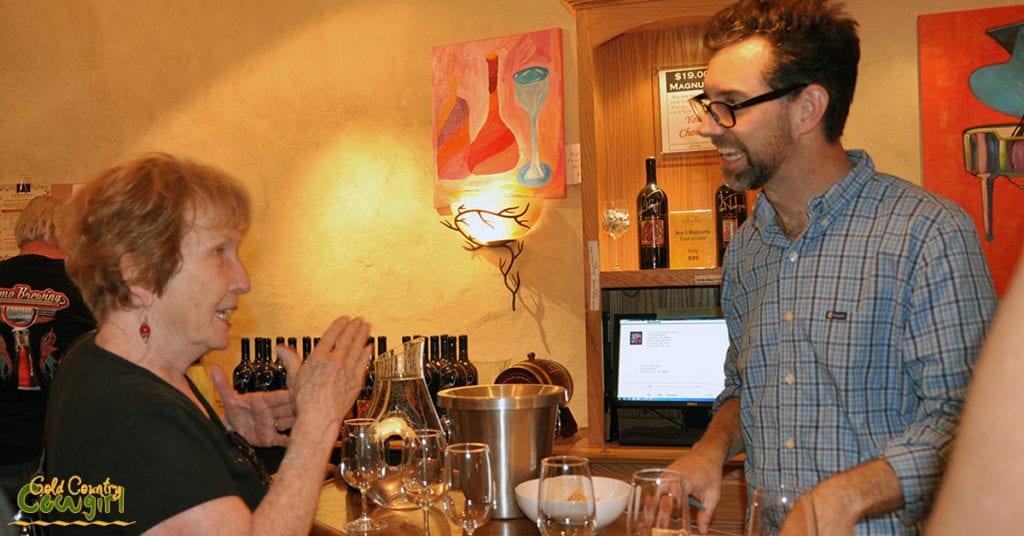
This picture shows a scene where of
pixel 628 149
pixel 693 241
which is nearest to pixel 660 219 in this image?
pixel 693 241

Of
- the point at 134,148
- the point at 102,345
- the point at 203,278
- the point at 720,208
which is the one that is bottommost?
the point at 102,345

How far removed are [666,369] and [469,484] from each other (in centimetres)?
175

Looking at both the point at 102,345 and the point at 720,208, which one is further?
the point at 720,208

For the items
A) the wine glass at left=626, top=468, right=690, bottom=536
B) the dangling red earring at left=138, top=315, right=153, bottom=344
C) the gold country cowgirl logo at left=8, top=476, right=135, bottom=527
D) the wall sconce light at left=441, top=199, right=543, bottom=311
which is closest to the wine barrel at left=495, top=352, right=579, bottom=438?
the wall sconce light at left=441, top=199, right=543, bottom=311

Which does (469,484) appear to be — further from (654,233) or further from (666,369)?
(654,233)

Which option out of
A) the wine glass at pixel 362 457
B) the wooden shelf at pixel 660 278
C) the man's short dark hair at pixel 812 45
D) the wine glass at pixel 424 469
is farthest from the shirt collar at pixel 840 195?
Answer: the wooden shelf at pixel 660 278

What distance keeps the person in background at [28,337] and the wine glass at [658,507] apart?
9.69 ft

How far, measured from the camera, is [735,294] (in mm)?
2053

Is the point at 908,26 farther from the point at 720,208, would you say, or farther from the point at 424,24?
the point at 424,24

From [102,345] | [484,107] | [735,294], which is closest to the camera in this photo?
[102,345]

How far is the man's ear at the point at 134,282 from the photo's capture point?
1.56 metres

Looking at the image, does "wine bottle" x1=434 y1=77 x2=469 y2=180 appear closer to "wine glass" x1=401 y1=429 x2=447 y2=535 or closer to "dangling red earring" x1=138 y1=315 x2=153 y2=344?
"wine glass" x1=401 y1=429 x2=447 y2=535

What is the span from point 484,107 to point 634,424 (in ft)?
5.42

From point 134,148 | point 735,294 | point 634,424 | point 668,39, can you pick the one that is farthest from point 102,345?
point 134,148
